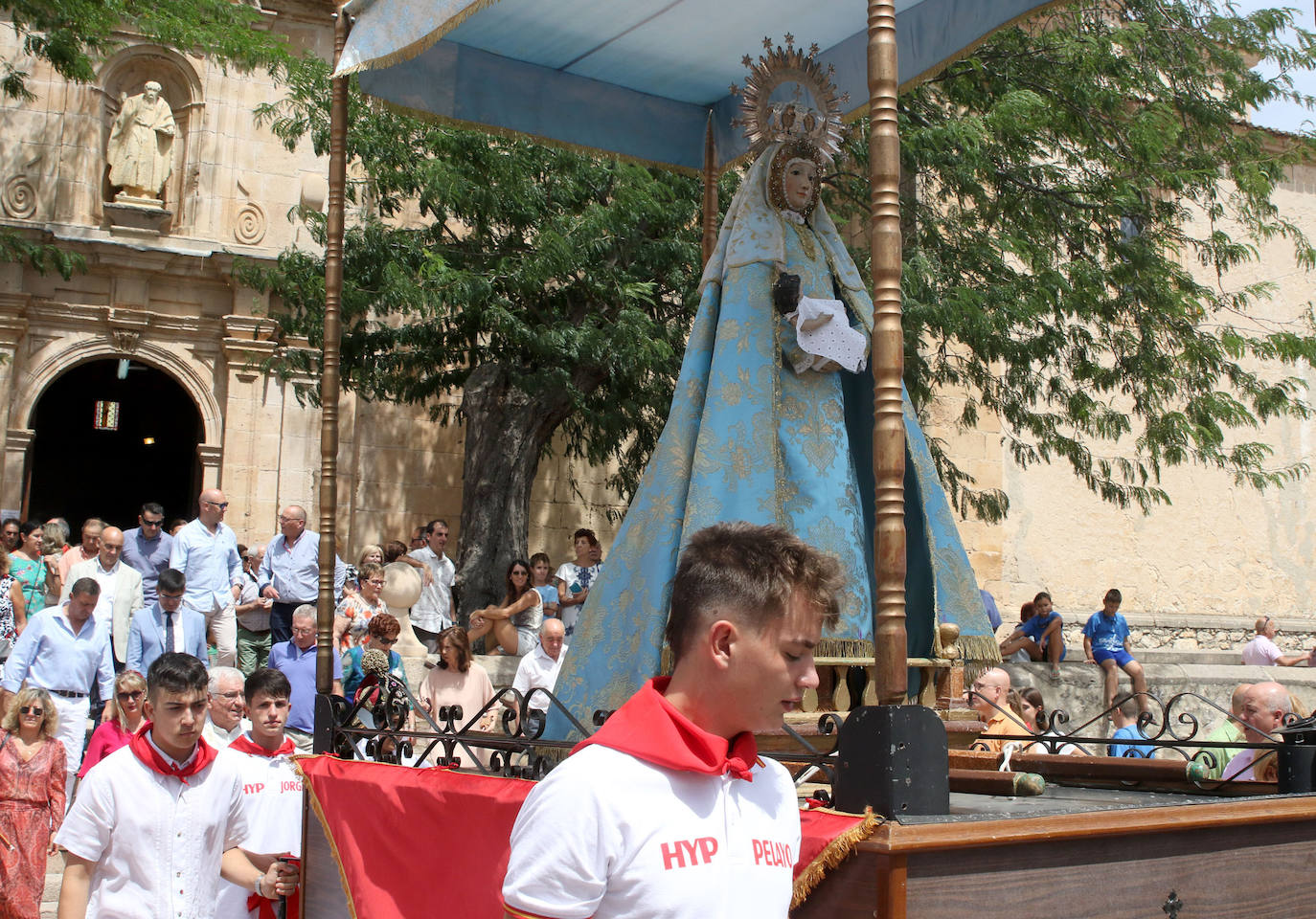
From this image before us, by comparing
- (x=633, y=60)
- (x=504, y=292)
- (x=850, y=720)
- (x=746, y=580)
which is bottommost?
(x=850, y=720)

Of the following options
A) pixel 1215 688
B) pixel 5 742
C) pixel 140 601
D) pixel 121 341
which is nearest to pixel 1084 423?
pixel 1215 688

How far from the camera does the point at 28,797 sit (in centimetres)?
591

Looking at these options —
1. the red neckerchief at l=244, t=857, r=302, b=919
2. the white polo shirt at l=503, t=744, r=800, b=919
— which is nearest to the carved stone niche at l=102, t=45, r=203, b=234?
the red neckerchief at l=244, t=857, r=302, b=919

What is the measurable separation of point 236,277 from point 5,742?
783 cm

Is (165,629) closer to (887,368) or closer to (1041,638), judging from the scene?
(887,368)

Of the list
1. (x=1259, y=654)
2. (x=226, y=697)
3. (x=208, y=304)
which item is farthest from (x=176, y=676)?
(x=1259, y=654)

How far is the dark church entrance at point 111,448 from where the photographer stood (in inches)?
667

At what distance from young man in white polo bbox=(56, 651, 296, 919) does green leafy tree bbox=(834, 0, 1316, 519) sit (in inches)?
251

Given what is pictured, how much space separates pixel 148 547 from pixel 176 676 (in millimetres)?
6300

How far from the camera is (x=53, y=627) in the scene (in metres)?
7.34

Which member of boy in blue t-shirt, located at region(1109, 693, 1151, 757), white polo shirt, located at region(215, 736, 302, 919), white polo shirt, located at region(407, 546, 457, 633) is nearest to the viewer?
white polo shirt, located at region(215, 736, 302, 919)

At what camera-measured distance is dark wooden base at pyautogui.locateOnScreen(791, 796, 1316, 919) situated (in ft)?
7.26

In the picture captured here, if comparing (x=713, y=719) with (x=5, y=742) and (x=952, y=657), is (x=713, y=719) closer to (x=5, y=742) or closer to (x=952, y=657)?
(x=952, y=657)

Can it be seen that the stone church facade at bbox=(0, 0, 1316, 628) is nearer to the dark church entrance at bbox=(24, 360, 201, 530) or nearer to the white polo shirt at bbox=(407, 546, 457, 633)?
the dark church entrance at bbox=(24, 360, 201, 530)
